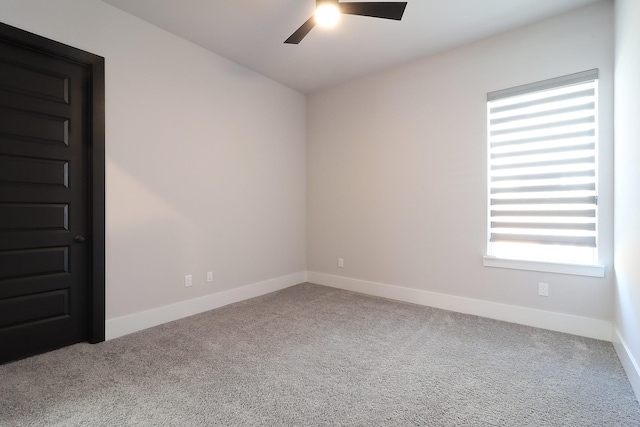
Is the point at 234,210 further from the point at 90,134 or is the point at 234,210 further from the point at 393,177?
the point at 393,177

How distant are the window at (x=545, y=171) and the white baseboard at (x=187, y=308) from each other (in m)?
2.72

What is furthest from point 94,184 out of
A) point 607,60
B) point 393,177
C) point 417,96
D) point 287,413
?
point 607,60

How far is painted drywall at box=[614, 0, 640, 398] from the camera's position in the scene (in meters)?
1.93

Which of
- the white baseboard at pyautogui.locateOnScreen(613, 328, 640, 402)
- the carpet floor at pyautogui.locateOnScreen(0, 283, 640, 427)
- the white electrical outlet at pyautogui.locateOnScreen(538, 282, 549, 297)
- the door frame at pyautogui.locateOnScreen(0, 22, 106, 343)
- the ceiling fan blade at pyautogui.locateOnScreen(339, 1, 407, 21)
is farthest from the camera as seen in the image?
the white electrical outlet at pyautogui.locateOnScreen(538, 282, 549, 297)

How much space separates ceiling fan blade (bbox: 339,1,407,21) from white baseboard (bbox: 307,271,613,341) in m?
2.84

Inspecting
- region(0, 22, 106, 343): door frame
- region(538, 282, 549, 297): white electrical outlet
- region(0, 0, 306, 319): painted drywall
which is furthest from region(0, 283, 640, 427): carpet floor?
region(0, 0, 306, 319): painted drywall

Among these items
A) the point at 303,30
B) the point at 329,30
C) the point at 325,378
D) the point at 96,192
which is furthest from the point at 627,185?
the point at 96,192

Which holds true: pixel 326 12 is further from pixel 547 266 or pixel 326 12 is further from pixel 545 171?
pixel 547 266

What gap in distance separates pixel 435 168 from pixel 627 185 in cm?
167

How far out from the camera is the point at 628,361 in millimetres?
2080

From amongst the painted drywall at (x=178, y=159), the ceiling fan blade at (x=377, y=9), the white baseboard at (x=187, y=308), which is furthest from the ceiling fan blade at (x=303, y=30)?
the white baseboard at (x=187, y=308)

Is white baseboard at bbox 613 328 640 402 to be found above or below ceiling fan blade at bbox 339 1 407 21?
below

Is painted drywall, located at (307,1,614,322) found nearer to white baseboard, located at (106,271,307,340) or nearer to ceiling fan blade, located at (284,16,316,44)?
white baseboard, located at (106,271,307,340)

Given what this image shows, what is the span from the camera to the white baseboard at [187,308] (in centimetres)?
274
